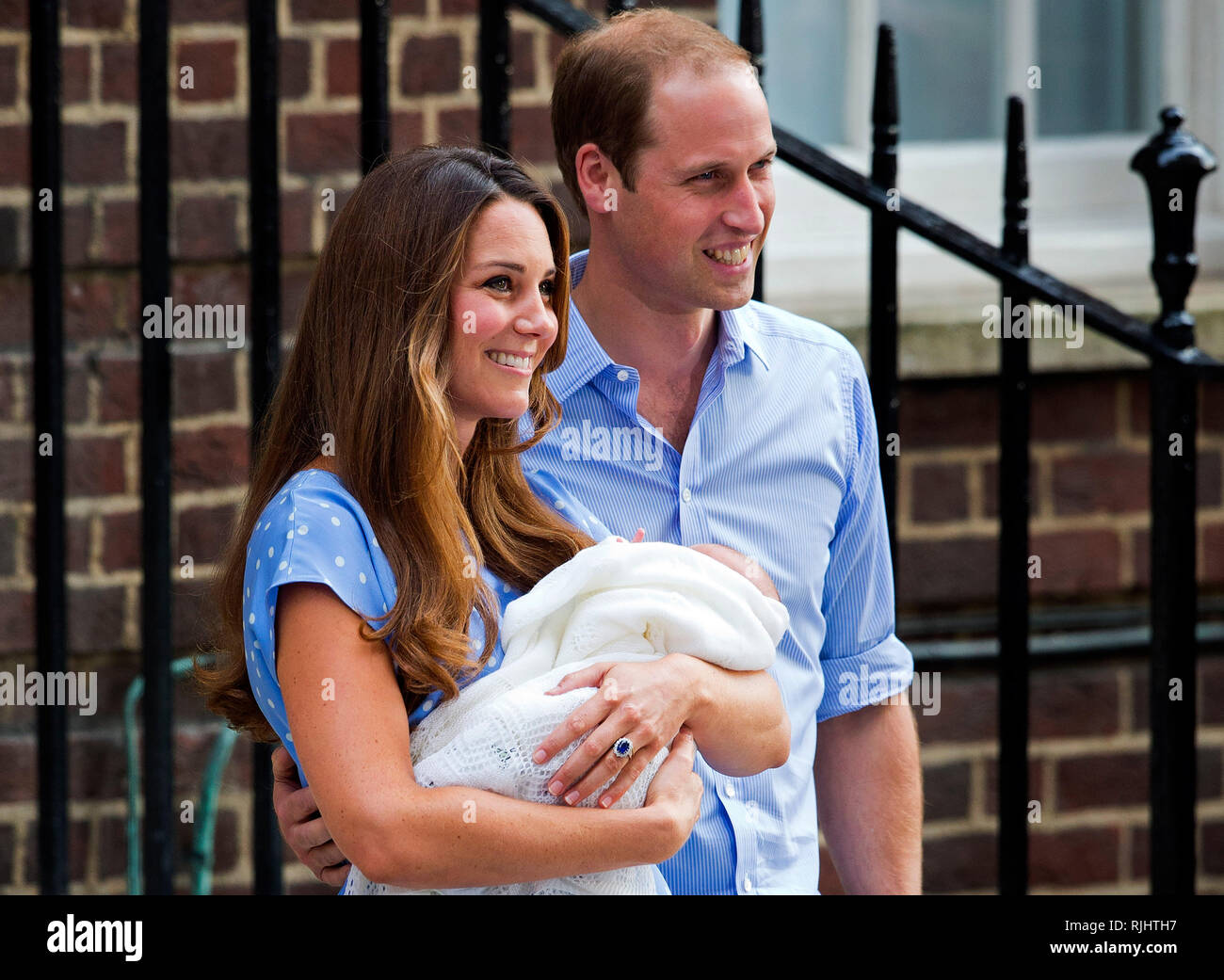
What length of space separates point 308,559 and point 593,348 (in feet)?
2.21

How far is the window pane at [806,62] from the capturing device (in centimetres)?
346

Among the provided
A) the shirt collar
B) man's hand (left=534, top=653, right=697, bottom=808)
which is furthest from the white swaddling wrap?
the shirt collar

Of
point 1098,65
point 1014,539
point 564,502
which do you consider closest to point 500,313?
point 564,502

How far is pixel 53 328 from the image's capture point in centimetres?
209

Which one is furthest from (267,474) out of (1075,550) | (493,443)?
(1075,550)

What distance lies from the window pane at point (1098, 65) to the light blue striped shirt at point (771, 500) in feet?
6.12

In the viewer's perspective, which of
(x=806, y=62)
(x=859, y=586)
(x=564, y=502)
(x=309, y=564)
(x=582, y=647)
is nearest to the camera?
(x=309, y=564)

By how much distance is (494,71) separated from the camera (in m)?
2.07

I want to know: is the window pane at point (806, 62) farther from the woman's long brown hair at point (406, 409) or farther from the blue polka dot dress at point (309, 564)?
the blue polka dot dress at point (309, 564)

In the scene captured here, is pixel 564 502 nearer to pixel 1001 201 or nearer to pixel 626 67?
pixel 626 67

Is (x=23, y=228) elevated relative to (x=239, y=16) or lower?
lower

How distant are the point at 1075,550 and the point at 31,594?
2.24 m
